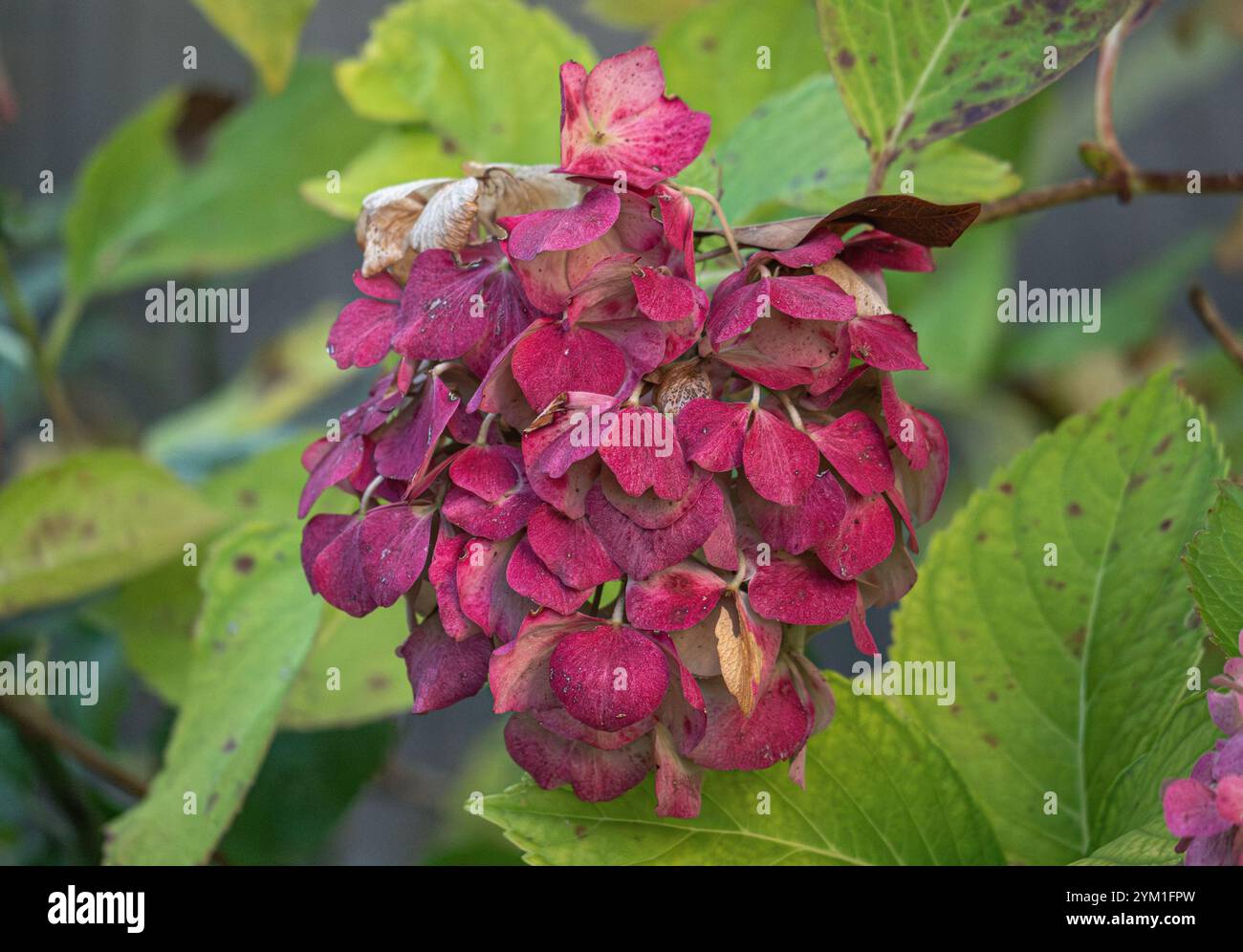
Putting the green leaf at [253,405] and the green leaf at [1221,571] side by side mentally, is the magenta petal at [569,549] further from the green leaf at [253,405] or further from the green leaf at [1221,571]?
the green leaf at [253,405]

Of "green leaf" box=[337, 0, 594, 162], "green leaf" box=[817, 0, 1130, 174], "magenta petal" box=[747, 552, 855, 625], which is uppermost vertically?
"green leaf" box=[337, 0, 594, 162]

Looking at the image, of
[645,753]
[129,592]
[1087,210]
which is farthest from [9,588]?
[1087,210]

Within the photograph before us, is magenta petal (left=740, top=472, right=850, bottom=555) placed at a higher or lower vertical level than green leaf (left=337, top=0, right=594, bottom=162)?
lower

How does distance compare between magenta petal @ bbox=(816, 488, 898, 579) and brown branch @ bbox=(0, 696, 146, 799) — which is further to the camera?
brown branch @ bbox=(0, 696, 146, 799)

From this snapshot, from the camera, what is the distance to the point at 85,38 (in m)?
1.37

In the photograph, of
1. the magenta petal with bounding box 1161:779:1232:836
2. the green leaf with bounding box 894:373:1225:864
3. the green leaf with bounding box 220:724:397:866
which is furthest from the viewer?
the green leaf with bounding box 220:724:397:866

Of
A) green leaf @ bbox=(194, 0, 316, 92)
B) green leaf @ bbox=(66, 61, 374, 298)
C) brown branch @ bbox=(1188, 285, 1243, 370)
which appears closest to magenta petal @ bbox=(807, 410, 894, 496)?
brown branch @ bbox=(1188, 285, 1243, 370)

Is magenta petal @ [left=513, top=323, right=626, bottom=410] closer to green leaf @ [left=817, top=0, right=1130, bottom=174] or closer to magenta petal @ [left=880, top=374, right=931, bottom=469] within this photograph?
magenta petal @ [left=880, top=374, right=931, bottom=469]

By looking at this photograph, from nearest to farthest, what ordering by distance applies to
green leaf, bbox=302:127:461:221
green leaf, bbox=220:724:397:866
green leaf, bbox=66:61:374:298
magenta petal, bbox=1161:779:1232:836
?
1. magenta petal, bbox=1161:779:1232:836
2. green leaf, bbox=302:127:461:221
3. green leaf, bbox=220:724:397:866
4. green leaf, bbox=66:61:374:298

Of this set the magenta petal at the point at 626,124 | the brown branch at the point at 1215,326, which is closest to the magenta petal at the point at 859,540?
the magenta petal at the point at 626,124

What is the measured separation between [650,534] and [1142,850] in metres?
0.17

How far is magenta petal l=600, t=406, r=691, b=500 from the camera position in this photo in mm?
285

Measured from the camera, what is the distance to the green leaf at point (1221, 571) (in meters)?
0.34

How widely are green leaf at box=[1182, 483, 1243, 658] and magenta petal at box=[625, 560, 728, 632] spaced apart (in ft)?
0.49
